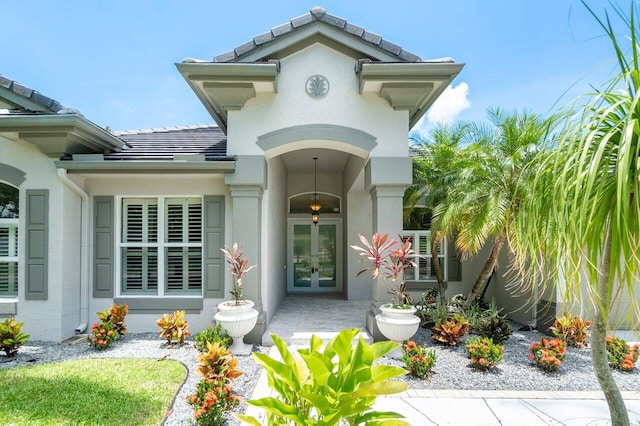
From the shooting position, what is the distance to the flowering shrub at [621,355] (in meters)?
5.32

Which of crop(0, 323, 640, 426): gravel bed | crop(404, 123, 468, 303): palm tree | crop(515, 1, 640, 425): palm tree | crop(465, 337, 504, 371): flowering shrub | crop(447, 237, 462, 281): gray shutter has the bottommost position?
crop(0, 323, 640, 426): gravel bed

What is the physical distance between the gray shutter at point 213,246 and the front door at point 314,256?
5532 mm

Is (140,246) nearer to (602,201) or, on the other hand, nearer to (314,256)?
(314,256)

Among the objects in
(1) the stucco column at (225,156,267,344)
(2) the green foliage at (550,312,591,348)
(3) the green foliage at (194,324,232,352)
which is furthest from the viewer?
(1) the stucco column at (225,156,267,344)

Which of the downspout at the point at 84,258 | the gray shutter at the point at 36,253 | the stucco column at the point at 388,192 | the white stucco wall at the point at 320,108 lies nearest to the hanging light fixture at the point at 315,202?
the white stucco wall at the point at 320,108

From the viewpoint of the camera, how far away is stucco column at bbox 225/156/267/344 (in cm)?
653

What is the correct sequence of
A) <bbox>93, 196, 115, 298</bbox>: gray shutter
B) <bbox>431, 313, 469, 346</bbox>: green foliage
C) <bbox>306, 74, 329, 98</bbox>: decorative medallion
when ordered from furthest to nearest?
1. <bbox>93, 196, 115, 298</bbox>: gray shutter
2. <bbox>306, 74, 329, 98</bbox>: decorative medallion
3. <bbox>431, 313, 469, 346</bbox>: green foliage

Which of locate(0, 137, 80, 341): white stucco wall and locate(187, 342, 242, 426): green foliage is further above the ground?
locate(0, 137, 80, 341): white stucco wall

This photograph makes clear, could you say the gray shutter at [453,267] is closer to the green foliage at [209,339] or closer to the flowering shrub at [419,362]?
the flowering shrub at [419,362]

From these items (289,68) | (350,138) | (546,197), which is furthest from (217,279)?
(546,197)

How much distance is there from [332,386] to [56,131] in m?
7.05

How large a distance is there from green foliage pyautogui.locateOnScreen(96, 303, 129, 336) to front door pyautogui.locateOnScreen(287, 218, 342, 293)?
21.2 feet

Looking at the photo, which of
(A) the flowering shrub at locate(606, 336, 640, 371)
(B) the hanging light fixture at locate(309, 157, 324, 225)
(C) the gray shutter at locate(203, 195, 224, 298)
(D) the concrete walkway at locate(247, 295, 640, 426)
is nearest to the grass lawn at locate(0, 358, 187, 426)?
(D) the concrete walkway at locate(247, 295, 640, 426)

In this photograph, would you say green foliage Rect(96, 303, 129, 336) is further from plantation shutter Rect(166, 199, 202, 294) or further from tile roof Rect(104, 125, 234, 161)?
tile roof Rect(104, 125, 234, 161)
